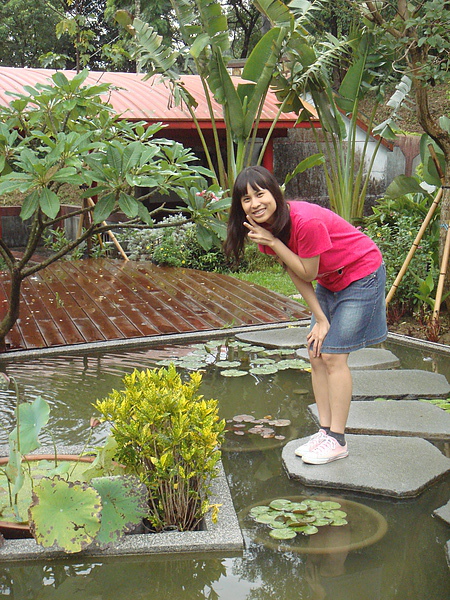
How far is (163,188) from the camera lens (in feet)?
13.0

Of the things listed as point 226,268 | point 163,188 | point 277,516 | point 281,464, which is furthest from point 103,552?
point 226,268

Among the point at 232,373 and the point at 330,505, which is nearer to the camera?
the point at 330,505

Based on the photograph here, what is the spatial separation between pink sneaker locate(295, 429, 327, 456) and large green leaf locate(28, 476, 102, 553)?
132 centimetres

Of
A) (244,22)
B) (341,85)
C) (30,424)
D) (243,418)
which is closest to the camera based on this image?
(30,424)

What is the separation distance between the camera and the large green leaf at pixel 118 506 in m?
2.59

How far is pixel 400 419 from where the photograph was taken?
3.97 metres

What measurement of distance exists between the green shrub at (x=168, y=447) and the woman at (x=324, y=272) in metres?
0.79

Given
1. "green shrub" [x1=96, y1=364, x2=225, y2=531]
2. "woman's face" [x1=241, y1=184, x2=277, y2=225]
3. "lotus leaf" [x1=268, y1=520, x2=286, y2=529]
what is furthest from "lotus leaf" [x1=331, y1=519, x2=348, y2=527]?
"woman's face" [x1=241, y1=184, x2=277, y2=225]

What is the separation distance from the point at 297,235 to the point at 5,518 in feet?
5.86

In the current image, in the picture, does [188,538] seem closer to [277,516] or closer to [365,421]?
[277,516]

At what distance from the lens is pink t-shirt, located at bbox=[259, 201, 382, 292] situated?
3.09 metres

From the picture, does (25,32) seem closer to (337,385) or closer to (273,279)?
(273,279)

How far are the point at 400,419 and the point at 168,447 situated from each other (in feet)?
5.98

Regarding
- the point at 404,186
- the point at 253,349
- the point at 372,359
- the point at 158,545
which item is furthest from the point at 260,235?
the point at 404,186
